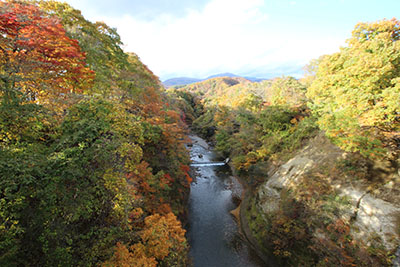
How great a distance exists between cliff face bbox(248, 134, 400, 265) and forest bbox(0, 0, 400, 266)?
3.1 inches

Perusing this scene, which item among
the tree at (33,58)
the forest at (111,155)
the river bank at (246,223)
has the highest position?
the tree at (33,58)

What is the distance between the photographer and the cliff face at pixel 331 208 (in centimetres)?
865

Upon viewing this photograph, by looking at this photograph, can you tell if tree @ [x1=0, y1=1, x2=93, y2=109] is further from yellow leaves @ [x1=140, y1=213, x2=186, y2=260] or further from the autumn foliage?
yellow leaves @ [x1=140, y1=213, x2=186, y2=260]

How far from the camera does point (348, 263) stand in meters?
8.87

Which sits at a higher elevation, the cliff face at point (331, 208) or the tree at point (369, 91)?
the tree at point (369, 91)

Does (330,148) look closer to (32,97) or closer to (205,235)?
(205,235)

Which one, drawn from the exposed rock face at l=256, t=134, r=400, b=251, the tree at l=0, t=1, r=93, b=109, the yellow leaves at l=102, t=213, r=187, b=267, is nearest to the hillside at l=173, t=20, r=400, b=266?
the exposed rock face at l=256, t=134, r=400, b=251

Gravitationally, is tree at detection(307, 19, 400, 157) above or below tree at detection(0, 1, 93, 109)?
below

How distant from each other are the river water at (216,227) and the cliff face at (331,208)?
197cm

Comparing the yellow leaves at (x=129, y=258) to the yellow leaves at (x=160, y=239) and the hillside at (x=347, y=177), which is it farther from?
the hillside at (x=347, y=177)

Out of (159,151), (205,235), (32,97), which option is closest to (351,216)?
(205,235)

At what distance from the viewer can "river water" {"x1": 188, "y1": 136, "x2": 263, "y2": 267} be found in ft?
44.2

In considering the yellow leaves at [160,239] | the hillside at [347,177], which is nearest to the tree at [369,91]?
the hillside at [347,177]

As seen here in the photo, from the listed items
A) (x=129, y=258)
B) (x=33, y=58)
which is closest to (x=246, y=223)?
(x=129, y=258)
